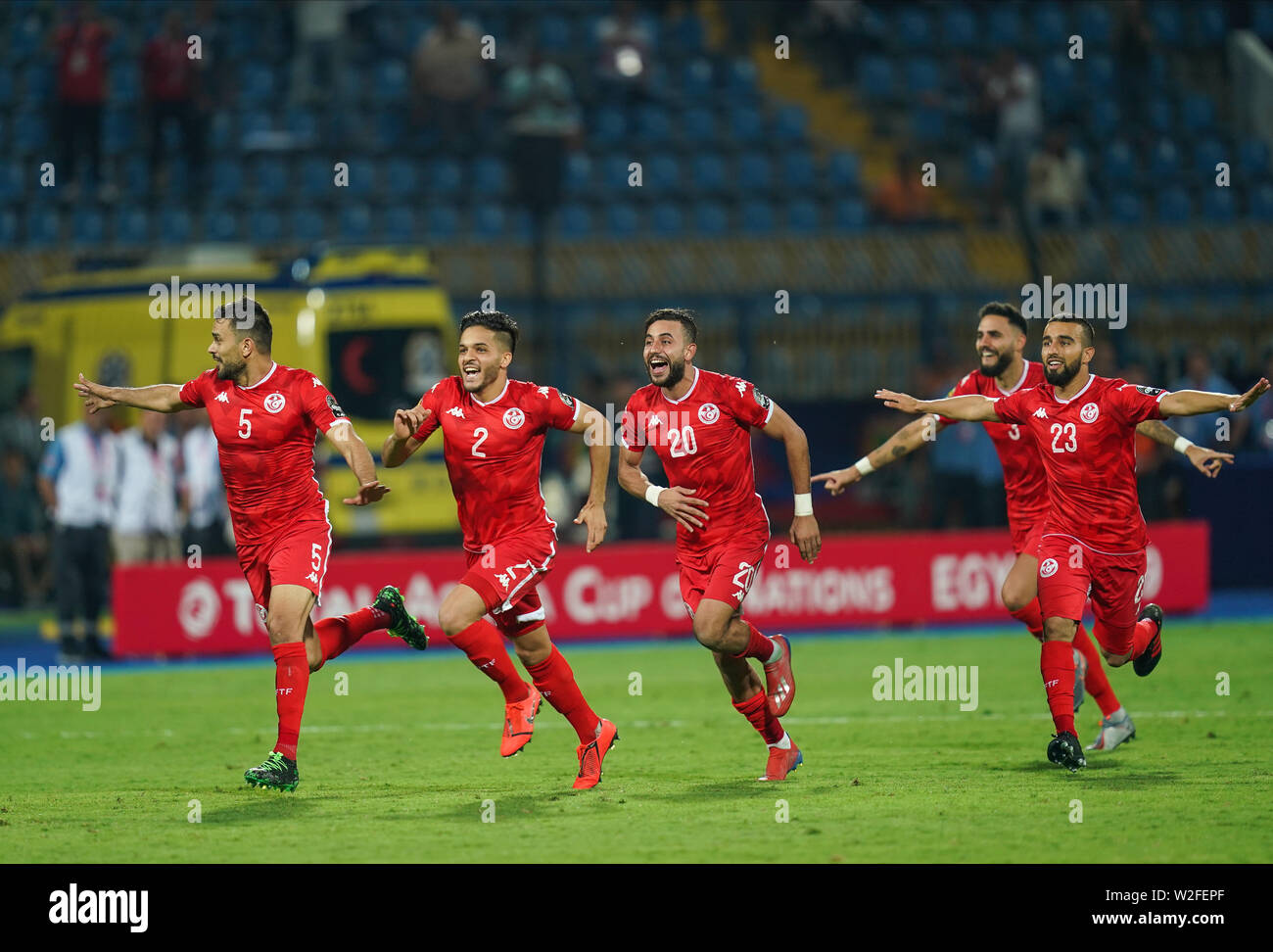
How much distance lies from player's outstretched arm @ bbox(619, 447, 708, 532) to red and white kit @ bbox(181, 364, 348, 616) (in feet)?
4.80

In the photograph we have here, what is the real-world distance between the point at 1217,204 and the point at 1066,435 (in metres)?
15.4

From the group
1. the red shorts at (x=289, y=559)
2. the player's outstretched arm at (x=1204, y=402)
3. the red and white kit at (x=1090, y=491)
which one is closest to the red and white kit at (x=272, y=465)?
the red shorts at (x=289, y=559)

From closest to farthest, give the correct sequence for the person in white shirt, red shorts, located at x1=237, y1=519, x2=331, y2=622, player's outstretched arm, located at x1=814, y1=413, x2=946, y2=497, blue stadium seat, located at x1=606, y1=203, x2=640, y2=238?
red shorts, located at x1=237, y1=519, x2=331, y2=622 < player's outstretched arm, located at x1=814, y1=413, x2=946, y2=497 < the person in white shirt < blue stadium seat, located at x1=606, y1=203, x2=640, y2=238

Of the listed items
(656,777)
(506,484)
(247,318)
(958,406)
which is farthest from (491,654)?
(958,406)

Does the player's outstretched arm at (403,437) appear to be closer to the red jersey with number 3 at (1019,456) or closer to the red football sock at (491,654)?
the red football sock at (491,654)

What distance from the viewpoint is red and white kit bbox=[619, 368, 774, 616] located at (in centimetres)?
921

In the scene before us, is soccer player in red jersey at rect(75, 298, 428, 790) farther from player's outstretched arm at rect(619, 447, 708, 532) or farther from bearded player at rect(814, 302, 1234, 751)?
bearded player at rect(814, 302, 1234, 751)

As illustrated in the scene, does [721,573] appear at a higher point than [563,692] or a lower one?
higher

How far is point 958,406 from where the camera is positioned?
9.75 metres

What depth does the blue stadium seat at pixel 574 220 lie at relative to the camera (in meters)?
22.6

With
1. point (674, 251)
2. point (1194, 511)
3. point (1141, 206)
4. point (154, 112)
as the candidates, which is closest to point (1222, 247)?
point (1141, 206)

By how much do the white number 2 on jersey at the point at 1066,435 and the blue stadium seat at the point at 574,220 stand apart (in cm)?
1355

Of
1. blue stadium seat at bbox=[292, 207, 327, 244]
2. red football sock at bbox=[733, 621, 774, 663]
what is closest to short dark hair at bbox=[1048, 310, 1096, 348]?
red football sock at bbox=[733, 621, 774, 663]

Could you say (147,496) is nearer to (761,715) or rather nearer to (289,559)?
(289,559)
